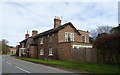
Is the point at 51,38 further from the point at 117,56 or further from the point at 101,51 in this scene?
the point at 117,56

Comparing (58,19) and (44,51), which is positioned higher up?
(58,19)

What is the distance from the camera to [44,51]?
36.4 m

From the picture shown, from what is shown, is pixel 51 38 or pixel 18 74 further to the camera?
pixel 51 38

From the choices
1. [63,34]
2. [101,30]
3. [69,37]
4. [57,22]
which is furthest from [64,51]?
[101,30]

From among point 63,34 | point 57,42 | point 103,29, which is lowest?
point 57,42

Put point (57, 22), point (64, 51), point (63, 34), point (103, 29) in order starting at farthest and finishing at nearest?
point (103, 29) → point (57, 22) → point (63, 34) → point (64, 51)

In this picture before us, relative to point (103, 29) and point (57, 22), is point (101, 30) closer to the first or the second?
point (103, 29)

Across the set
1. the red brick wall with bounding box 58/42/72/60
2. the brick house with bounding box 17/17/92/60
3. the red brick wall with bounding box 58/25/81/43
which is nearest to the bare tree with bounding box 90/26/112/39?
the brick house with bounding box 17/17/92/60

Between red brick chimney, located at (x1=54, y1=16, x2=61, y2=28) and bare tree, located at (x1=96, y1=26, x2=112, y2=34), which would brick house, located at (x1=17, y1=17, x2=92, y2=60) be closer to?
red brick chimney, located at (x1=54, y1=16, x2=61, y2=28)

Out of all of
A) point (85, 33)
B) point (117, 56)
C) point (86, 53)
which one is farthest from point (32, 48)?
point (117, 56)

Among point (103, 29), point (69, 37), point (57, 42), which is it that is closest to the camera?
point (57, 42)

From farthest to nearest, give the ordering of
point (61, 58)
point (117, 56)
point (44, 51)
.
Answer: point (44, 51), point (61, 58), point (117, 56)

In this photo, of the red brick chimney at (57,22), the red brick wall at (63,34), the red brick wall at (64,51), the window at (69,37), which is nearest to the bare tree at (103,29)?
the red brick wall at (63,34)

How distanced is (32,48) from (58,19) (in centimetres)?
1047
